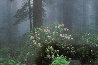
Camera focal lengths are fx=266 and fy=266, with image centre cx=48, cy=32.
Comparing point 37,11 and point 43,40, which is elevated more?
point 37,11

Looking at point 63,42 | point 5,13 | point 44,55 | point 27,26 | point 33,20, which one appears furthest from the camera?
point 5,13

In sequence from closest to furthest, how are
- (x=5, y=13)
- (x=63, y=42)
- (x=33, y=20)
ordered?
(x=63, y=42) → (x=33, y=20) → (x=5, y=13)

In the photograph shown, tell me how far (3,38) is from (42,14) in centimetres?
229

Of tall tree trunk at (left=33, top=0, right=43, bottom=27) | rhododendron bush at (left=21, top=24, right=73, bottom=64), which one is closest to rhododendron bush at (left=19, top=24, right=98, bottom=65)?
rhododendron bush at (left=21, top=24, right=73, bottom=64)

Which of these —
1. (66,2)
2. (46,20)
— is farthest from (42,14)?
(66,2)

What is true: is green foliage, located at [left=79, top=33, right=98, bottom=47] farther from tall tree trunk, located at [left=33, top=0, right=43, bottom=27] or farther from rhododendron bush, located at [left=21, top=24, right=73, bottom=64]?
tall tree trunk, located at [left=33, top=0, right=43, bottom=27]

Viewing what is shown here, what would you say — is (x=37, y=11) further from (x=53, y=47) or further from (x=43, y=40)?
(x=53, y=47)

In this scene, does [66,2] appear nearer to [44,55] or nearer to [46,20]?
[46,20]

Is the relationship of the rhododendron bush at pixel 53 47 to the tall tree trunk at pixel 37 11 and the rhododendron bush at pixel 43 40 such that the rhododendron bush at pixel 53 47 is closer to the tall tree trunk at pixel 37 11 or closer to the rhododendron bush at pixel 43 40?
the rhododendron bush at pixel 43 40

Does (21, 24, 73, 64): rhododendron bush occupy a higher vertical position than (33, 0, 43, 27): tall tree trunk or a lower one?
lower

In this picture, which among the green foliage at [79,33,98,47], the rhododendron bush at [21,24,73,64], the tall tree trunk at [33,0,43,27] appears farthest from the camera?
the tall tree trunk at [33,0,43,27]

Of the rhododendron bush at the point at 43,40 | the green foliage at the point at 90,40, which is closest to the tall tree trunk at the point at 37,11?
the rhododendron bush at the point at 43,40

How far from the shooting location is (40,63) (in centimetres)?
744

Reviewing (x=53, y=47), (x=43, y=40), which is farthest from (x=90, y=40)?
(x=43, y=40)
